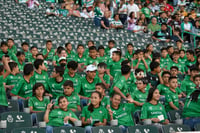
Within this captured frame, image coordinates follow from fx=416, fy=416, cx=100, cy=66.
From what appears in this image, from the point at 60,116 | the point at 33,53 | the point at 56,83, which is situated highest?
the point at 33,53

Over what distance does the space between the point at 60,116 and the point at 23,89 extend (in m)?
1.41

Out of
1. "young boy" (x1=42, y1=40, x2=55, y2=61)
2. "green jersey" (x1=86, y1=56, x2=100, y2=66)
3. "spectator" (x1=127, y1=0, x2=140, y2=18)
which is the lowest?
"green jersey" (x1=86, y1=56, x2=100, y2=66)

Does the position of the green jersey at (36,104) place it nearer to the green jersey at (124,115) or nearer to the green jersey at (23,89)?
the green jersey at (23,89)

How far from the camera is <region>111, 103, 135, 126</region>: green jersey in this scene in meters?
7.23

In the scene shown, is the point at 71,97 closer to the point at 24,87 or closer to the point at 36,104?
the point at 36,104

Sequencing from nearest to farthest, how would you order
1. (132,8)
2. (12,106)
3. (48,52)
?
(12,106) < (48,52) < (132,8)

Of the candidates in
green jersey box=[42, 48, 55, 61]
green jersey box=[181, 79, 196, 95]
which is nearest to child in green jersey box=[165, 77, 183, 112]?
→ green jersey box=[181, 79, 196, 95]

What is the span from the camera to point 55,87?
816cm

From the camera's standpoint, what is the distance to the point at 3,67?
342 inches

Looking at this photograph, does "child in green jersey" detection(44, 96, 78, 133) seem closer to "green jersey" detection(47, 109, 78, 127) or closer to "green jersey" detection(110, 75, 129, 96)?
"green jersey" detection(47, 109, 78, 127)

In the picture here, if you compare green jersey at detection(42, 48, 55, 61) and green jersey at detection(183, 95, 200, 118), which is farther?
green jersey at detection(42, 48, 55, 61)

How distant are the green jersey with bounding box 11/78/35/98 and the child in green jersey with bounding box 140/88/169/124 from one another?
220 centimetres

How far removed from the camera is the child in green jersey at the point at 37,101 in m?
7.23

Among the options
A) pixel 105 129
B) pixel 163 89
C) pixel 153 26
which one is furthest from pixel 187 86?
pixel 153 26
